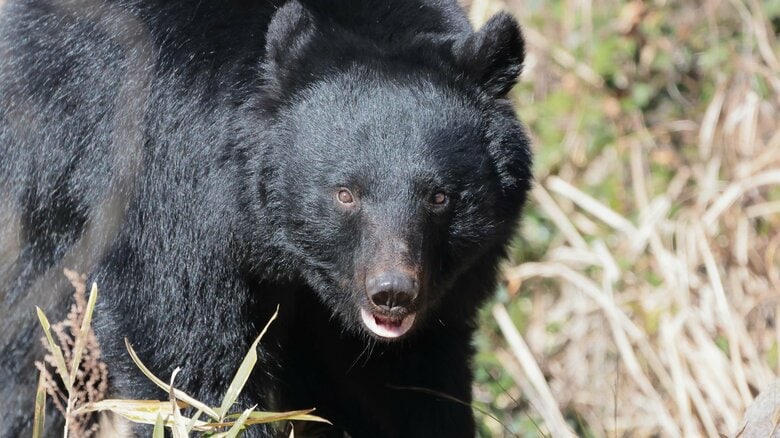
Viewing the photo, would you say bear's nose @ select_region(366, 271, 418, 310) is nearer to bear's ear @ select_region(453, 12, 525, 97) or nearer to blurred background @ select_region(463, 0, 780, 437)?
bear's ear @ select_region(453, 12, 525, 97)

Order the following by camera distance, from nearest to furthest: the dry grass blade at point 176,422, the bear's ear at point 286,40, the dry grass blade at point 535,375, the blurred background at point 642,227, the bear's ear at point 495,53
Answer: the dry grass blade at point 176,422
the bear's ear at point 286,40
the bear's ear at point 495,53
the dry grass blade at point 535,375
the blurred background at point 642,227

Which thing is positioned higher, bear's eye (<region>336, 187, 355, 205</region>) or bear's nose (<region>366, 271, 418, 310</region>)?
bear's eye (<region>336, 187, 355, 205</region>)

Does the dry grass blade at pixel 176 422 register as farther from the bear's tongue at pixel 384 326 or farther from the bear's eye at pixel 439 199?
the bear's eye at pixel 439 199

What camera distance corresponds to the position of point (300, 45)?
383cm

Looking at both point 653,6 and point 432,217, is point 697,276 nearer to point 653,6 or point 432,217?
point 653,6

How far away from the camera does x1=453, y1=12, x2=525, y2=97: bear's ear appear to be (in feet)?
12.7

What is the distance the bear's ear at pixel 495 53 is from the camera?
12.7 ft

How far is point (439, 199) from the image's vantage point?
3.71 meters

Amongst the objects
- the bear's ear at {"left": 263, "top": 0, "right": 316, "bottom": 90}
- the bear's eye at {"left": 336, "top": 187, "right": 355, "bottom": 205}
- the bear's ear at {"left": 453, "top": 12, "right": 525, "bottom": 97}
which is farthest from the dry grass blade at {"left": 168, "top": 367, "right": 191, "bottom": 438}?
the bear's ear at {"left": 453, "top": 12, "right": 525, "bottom": 97}

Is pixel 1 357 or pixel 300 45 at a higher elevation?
pixel 300 45

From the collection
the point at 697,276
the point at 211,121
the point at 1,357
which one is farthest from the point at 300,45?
the point at 697,276

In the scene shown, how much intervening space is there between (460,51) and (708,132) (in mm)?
3486

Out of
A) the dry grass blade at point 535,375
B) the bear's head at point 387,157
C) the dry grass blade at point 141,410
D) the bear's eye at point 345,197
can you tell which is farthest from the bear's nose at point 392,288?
the dry grass blade at point 535,375

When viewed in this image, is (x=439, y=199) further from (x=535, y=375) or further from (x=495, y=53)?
(x=535, y=375)
